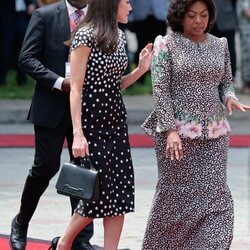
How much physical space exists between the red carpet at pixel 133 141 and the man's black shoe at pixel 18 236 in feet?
13.8

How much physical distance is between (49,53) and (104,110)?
1.96ft

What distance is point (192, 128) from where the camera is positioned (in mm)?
6840

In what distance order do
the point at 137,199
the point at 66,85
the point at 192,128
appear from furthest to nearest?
the point at 137,199
the point at 66,85
the point at 192,128

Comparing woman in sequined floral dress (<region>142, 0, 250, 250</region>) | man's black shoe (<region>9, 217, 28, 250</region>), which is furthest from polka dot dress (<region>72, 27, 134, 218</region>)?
man's black shoe (<region>9, 217, 28, 250</region>)

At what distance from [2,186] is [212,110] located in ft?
10.6

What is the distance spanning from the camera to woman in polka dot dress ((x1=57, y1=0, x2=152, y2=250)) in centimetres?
667

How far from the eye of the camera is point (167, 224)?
23.0 feet

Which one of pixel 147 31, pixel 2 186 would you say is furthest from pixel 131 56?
pixel 2 186

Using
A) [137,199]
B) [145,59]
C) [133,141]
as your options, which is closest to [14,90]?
[133,141]

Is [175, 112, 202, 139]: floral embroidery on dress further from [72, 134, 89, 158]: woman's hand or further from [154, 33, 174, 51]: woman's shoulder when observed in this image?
[72, 134, 89, 158]: woman's hand

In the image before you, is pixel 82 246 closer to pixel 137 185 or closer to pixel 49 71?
pixel 49 71

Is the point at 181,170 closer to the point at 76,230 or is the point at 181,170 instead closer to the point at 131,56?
the point at 76,230

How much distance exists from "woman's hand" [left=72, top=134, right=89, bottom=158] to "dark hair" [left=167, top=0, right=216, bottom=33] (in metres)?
0.84

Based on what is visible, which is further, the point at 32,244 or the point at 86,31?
the point at 32,244
